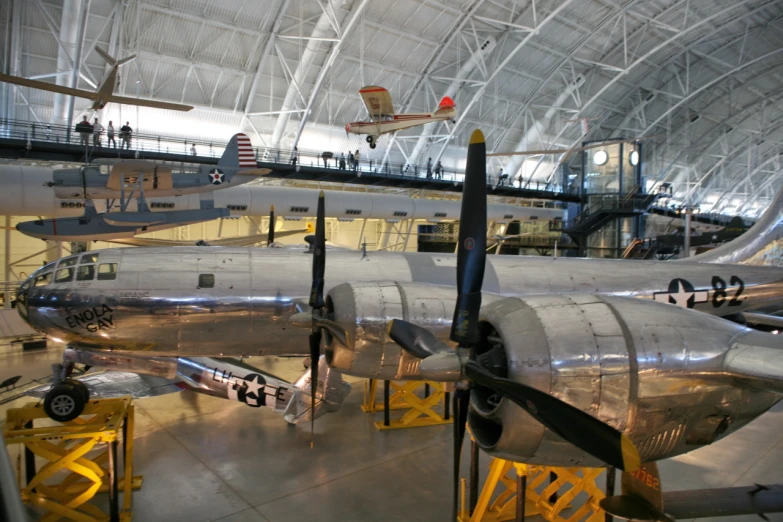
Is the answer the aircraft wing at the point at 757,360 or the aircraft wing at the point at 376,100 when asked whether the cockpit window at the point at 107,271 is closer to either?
the aircraft wing at the point at 757,360

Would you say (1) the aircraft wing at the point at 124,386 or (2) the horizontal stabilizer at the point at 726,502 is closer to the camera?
(2) the horizontal stabilizer at the point at 726,502

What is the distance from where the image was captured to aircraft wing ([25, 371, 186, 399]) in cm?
1109

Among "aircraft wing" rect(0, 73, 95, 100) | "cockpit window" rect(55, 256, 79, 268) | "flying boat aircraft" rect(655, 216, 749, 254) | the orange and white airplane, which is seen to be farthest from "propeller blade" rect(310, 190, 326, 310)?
"flying boat aircraft" rect(655, 216, 749, 254)

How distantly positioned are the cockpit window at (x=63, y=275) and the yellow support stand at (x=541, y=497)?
863 cm

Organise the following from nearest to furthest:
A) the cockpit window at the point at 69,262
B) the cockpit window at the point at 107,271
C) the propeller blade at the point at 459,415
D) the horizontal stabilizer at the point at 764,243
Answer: the propeller blade at the point at 459,415
the cockpit window at the point at 107,271
the cockpit window at the point at 69,262
the horizontal stabilizer at the point at 764,243

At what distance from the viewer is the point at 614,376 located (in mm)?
4918

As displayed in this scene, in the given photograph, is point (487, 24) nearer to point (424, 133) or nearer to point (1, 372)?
point (424, 133)

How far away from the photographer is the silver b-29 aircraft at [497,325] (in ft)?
16.1

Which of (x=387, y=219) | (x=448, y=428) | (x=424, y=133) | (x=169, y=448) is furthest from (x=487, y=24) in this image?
(x=169, y=448)

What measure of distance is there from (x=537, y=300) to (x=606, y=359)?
933 mm

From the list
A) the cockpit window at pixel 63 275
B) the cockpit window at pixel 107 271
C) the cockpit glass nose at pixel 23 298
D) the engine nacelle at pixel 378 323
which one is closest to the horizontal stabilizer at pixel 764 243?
the engine nacelle at pixel 378 323

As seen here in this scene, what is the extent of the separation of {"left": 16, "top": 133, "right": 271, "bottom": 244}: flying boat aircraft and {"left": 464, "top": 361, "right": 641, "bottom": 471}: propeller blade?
629 inches

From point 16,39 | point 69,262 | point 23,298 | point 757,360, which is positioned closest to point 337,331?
point 757,360

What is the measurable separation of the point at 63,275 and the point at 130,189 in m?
9.14
